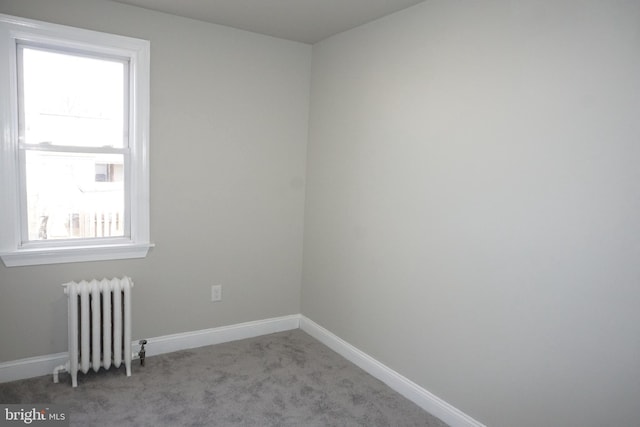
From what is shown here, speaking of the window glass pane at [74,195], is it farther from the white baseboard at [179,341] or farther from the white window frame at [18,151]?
the white baseboard at [179,341]

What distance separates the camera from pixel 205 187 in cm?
330

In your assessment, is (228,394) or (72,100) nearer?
(228,394)

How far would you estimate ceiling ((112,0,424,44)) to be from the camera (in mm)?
2662

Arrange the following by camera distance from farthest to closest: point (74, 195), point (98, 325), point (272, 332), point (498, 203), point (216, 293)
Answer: point (272, 332)
point (216, 293)
point (74, 195)
point (98, 325)
point (498, 203)

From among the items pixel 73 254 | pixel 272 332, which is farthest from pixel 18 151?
pixel 272 332

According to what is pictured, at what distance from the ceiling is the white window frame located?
15.0 inches

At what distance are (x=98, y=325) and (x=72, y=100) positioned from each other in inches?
59.3

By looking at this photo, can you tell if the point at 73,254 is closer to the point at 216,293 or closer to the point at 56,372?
the point at 56,372

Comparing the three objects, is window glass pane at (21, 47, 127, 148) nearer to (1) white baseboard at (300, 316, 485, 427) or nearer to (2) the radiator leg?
(2) the radiator leg

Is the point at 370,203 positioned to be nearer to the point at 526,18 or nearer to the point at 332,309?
the point at 332,309

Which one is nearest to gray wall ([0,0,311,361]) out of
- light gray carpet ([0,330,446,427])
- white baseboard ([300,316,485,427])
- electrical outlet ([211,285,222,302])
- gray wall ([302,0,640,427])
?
electrical outlet ([211,285,222,302])

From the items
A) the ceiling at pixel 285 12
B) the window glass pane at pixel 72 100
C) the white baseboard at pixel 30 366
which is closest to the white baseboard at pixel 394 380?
the white baseboard at pixel 30 366

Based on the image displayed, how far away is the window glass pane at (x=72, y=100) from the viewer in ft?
8.91

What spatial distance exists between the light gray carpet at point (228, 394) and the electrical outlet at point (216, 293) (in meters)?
0.42
